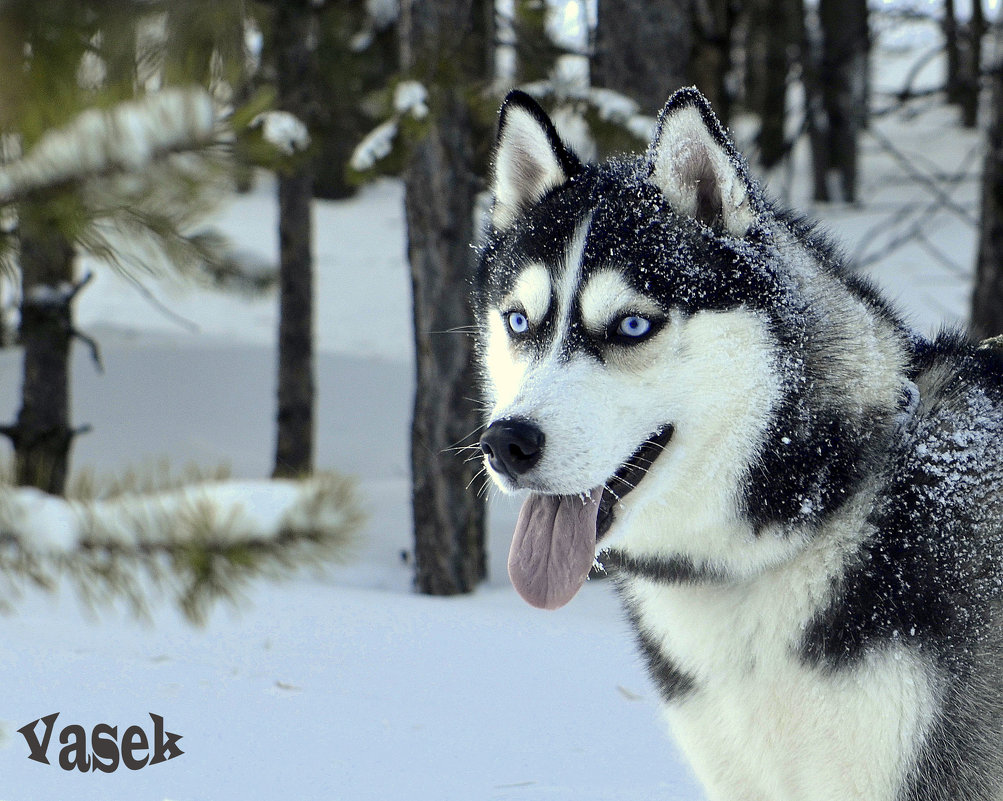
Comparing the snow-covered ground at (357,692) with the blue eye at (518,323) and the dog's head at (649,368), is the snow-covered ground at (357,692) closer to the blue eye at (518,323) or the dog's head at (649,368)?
the dog's head at (649,368)

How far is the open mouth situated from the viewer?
7.10ft

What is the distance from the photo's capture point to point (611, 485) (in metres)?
2.18

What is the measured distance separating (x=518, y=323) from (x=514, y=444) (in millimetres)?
498

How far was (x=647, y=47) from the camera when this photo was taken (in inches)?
223

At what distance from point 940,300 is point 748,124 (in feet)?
39.3

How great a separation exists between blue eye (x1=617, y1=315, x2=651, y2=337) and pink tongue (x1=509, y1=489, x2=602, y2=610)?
0.35 meters

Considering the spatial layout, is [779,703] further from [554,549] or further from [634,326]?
[634,326]

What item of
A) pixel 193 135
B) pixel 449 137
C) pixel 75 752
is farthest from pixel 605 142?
pixel 193 135

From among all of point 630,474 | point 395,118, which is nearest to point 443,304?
point 395,118

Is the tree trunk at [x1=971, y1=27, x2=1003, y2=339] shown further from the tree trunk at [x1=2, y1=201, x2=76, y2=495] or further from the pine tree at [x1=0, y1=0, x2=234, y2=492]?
the pine tree at [x1=0, y1=0, x2=234, y2=492]

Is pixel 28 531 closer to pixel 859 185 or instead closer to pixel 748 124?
pixel 859 185

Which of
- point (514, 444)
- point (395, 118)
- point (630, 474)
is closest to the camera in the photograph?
point (514, 444)

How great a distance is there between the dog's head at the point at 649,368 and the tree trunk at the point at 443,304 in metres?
2.75

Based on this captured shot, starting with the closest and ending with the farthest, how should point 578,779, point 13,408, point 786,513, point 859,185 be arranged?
point 786,513
point 578,779
point 13,408
point 859,185
